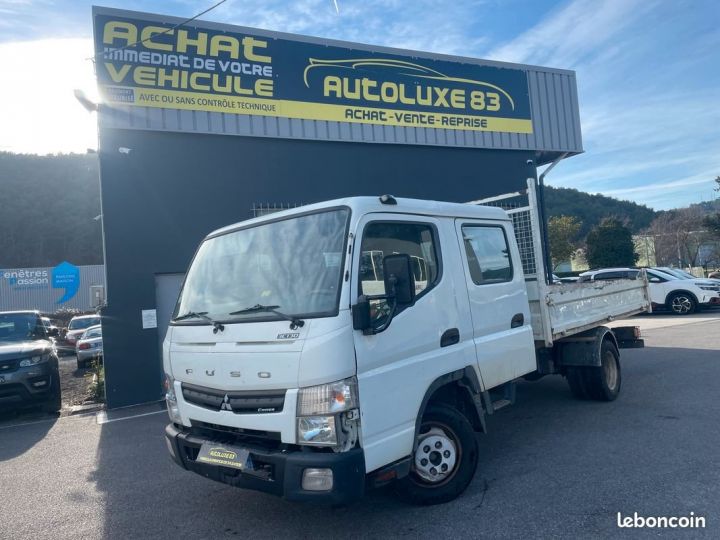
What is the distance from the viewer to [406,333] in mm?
3795

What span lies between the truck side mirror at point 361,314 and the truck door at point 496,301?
142 centimetres

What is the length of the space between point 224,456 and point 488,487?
7.42ft

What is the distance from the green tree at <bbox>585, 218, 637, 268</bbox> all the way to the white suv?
12738 mm

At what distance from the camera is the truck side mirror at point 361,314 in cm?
337

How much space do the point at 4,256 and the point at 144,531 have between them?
63.3 metres

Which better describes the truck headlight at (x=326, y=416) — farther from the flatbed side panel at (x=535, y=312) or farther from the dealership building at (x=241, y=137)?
the dealership building at (x=241, y=137)

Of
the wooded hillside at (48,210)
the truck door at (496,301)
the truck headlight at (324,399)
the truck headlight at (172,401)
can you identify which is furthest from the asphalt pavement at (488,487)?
the wooded hillside at (48,210)

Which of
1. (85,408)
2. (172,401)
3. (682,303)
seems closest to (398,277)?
(172,401)

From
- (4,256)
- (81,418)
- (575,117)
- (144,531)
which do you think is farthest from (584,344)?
(4,256)

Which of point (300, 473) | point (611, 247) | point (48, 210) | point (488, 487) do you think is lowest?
point (488, 487)

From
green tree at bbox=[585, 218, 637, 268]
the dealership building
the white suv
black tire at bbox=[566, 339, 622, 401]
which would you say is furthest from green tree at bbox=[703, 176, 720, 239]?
black tire at bbox=[566, 339, 622, 401]

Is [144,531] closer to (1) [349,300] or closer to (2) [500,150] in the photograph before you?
(1) [349,300]

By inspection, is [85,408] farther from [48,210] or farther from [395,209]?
[48,210]

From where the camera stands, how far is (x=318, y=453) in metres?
3.27
